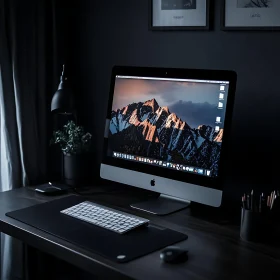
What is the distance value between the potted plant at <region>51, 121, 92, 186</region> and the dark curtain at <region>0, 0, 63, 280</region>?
15 cm

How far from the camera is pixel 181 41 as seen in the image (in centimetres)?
218

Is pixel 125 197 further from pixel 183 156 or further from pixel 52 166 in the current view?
pixel 52 166

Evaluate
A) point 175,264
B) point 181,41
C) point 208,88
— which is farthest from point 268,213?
point 181,41

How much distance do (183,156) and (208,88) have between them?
264 millimetres

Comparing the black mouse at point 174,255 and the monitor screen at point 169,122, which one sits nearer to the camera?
the black mouse at point 174,255

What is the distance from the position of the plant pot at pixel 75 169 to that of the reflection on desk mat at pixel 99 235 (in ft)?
1.14

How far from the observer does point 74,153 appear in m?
2.33

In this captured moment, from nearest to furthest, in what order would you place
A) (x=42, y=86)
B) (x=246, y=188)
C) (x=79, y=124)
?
(x=246, y=188), (x=42, y=86), (x=79, y=124)

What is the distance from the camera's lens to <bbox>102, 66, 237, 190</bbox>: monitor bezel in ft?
5.92

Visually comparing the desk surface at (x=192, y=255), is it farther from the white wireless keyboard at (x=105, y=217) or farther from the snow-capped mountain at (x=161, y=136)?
the snow-capped mountain at (x=161, y=136)

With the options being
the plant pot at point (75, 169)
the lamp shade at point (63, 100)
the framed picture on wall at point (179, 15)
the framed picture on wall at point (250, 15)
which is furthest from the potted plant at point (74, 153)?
the framed picture on wall at point (250, 15)

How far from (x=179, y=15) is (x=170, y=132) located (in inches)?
20.3

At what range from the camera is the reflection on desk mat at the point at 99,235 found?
160 centimetres

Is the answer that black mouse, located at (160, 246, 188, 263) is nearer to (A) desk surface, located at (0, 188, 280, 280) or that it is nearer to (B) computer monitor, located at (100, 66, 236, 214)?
(A) desk surface, located at (0, 188, 280, 280)
